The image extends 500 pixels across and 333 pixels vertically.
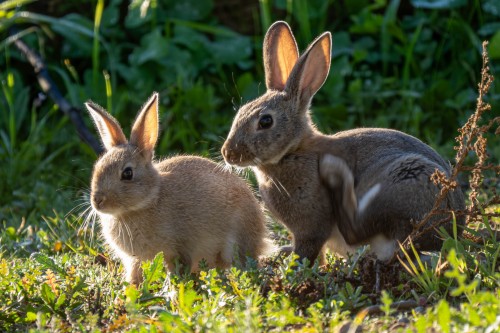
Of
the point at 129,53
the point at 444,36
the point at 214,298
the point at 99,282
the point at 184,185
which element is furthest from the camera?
the point at 129,53

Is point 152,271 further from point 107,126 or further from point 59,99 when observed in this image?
point 59,99

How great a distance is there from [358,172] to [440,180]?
0.80 m

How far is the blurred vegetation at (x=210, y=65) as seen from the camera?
291 inches

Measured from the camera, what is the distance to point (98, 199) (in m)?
4.86

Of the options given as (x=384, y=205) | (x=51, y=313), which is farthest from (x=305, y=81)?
(x=51, y=313)

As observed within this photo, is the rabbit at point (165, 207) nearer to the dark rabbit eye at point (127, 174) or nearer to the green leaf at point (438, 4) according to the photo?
the dark rabbit eye at point (127, 174)

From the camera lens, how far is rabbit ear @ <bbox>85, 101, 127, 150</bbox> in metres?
5.26

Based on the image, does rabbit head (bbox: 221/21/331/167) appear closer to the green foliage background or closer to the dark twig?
the green foliage background

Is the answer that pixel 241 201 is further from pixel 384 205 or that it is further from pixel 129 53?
pixel 129 53

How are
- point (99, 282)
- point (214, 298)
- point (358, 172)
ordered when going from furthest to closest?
1. point (358, 172)
2. point (99, 282)
3. point (214, 298)

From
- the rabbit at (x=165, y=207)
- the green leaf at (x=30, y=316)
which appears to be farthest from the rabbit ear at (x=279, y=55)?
the green leaf at (x=30, y=316)

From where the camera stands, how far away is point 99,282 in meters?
4.52

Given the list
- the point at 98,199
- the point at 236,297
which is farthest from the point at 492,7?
the point at 236,297

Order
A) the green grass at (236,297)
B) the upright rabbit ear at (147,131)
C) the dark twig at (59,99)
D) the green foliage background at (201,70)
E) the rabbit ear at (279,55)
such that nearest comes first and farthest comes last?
the green grass at (236,297)
the upright rabbit ear at (147,131)
the rabbit ear at (279,55)
the dark twig at (59,99)
the green foliage background at (201,70)
